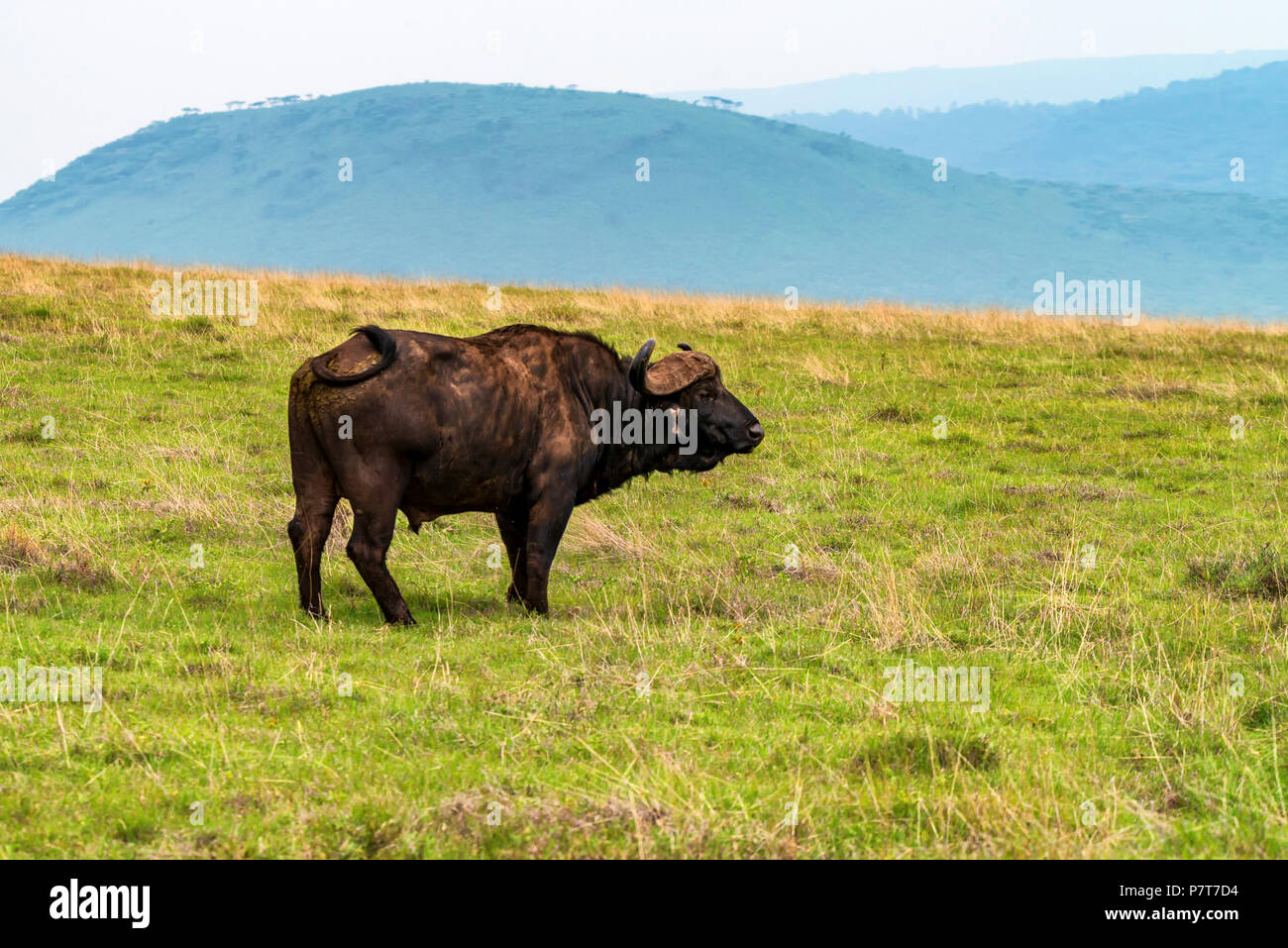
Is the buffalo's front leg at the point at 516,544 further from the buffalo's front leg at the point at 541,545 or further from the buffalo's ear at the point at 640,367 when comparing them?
the buffalo's ear at the point at 640,367

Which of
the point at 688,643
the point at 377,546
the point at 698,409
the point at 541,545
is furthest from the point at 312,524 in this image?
the point at 698,409

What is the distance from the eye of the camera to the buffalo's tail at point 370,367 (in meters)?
8.67

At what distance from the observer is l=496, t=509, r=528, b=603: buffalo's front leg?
32.7ft

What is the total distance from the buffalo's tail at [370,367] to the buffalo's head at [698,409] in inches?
99.1

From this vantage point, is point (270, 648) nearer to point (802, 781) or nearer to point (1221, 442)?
point (802, 781)

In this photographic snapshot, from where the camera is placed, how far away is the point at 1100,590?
10031mm

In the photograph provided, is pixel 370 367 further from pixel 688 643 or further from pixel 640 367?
pixel 688 643

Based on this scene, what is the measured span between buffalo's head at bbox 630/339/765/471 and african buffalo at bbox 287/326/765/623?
2cm

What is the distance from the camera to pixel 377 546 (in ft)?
29.0

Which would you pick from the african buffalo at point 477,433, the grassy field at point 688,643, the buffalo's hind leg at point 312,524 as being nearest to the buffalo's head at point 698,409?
the african buffalo at point 477,433

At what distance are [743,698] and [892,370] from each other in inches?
581

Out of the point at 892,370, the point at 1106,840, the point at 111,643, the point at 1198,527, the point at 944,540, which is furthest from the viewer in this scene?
the point at 892,370

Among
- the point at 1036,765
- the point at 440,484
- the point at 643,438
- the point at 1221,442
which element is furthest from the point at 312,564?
the point at 1221,442

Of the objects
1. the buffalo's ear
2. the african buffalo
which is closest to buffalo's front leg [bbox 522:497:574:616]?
the african buffalo
